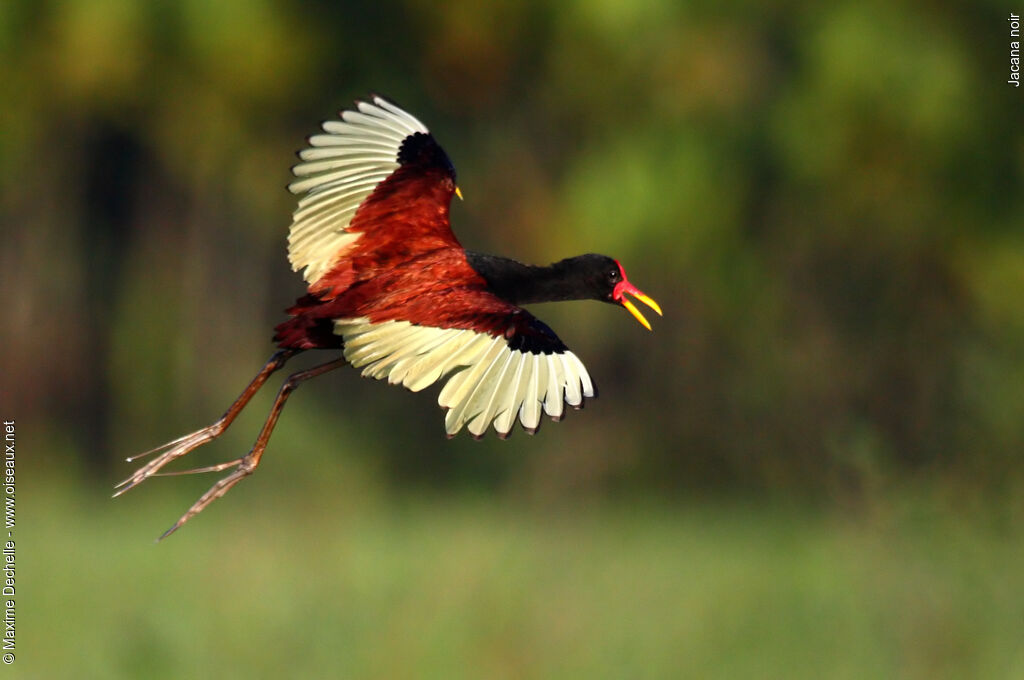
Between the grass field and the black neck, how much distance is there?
319 centimetres

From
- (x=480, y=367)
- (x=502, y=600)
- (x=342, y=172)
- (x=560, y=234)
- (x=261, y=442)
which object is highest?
(x=560, y=234)

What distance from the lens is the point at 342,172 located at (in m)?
4.89

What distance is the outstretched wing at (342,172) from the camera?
463 cm

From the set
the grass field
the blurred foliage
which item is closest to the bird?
the grass field

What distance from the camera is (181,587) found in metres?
9.62

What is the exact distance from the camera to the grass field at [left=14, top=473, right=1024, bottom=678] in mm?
7340

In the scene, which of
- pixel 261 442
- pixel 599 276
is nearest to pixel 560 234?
pixel 599 276

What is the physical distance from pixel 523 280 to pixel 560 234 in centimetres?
1014

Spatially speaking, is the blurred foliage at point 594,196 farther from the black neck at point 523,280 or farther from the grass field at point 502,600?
the black neck at point 523,280

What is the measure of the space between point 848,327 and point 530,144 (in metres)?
3.36

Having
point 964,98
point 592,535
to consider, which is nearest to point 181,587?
point 592,535

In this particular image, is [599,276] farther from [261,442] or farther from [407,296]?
[261,442]

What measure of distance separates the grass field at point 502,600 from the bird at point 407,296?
317 centimetres

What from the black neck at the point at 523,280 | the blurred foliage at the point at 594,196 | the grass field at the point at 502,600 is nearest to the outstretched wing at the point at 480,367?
the black neck at the point at 523,280
